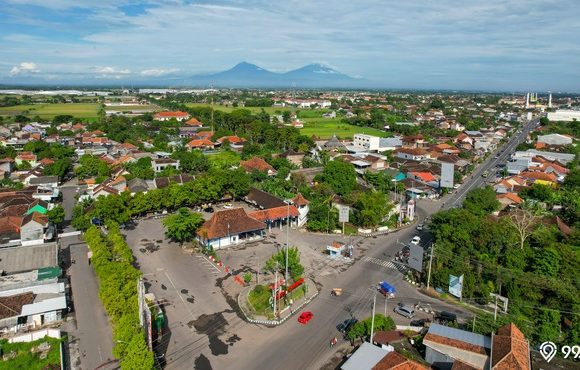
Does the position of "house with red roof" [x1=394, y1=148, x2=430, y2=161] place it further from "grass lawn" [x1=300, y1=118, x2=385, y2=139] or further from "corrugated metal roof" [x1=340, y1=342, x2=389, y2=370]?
"corrugated metal roof" [x1=340, y1=342, x2=389, y2=370]

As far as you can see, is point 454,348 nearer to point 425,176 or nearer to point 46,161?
point 425,176

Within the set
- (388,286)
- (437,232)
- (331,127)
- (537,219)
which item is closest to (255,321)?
(388,286)

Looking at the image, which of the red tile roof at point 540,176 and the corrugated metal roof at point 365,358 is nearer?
the corrugated metal roof at point 365,358

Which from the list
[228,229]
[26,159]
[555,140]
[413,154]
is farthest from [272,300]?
[555,140]

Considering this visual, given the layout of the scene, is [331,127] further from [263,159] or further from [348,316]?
[348,316]

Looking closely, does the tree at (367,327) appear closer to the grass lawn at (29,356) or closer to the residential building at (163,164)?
the grass lawn at (29,356)

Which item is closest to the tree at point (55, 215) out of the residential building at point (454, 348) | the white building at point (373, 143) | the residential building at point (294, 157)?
the residential building at point (454, 348)
